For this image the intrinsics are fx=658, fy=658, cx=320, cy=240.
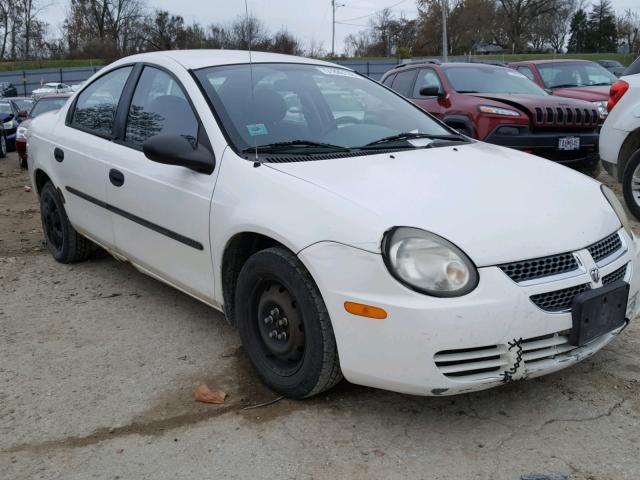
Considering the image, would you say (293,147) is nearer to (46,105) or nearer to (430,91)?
(430,91)

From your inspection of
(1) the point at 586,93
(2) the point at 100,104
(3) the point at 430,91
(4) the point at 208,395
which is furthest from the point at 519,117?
(4) the point at 208,395

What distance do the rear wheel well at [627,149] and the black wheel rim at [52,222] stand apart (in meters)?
4.94

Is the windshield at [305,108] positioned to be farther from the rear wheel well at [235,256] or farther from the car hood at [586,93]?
the car hood at [586,93]

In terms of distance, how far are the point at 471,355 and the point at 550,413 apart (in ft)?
2.01

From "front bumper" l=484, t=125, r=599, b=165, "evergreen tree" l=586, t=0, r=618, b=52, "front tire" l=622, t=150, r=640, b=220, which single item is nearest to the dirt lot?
"front tire" l=622, t=150, r=640, b=220

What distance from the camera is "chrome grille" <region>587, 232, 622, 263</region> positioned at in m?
2.71

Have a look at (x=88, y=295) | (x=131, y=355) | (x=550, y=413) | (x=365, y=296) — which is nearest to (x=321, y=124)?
(x=365, y=296)

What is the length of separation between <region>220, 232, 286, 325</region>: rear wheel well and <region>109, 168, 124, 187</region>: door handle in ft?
3.55

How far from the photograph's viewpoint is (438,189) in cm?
281

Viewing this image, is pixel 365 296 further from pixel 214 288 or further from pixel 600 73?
pixel 600 73

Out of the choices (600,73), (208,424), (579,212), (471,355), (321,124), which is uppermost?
(600,73)

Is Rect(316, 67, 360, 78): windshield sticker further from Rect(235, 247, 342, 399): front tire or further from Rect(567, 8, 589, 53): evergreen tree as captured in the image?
Rect(567, 8, 589, 53): evergreen tree

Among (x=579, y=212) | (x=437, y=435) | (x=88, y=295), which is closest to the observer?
(x=437, y=435)

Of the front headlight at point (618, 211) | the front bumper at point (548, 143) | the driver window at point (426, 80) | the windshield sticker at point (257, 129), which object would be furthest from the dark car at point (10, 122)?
the front headlight at point (618, 211)
